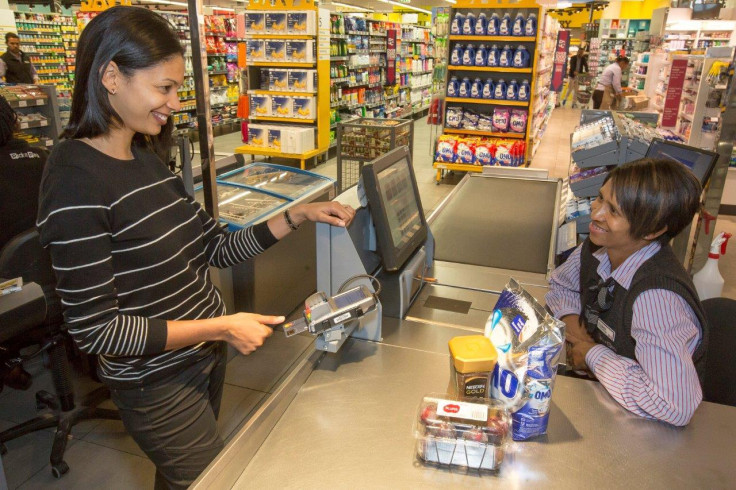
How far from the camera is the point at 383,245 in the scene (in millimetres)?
1579

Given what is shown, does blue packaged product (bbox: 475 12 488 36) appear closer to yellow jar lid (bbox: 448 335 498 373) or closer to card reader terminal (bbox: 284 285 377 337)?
card reader terminal (bbox: 284 285 377 337)

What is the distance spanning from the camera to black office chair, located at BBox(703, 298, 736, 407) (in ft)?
4.90

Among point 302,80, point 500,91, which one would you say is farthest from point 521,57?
point 302,80

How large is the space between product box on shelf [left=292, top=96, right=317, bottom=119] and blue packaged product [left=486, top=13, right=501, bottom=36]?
8.85 ft

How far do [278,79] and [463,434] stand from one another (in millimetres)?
7422

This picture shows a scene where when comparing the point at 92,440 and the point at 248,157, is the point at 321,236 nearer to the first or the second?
the point at 92,440

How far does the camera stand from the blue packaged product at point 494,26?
630 cm

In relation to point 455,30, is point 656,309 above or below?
below

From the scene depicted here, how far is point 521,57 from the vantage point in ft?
20.8

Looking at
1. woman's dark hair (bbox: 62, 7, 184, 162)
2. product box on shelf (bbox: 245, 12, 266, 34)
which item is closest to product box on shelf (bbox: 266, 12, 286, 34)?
product box on shelf (bbox: 245, 12, 266, 34)

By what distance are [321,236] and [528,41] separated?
5.73m

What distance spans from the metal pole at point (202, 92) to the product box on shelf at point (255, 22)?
5938 millimetres

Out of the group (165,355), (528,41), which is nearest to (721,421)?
(165,355)

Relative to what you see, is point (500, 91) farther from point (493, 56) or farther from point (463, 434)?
point (463, 434)
